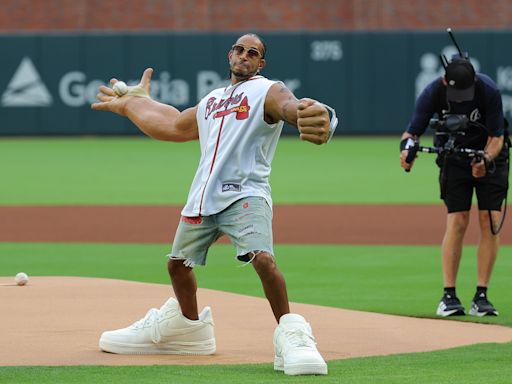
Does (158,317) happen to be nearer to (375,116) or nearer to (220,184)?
(220,184)

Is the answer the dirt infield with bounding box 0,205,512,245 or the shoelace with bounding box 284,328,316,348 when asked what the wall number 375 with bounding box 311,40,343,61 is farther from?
the shoelace with bounding box 284,328,316,348

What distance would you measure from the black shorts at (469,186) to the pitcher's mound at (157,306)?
1088mm

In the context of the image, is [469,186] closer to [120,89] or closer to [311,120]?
[120,89]

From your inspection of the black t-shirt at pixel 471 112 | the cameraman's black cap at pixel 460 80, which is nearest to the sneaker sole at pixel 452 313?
the black t-shirt at pixel 471 112

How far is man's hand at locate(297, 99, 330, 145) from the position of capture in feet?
21.9

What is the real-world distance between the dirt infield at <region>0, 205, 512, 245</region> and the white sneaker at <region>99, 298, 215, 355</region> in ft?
21.7

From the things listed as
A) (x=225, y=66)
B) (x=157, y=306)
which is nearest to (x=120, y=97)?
(x=157, y=306)

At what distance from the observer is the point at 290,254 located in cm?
1338

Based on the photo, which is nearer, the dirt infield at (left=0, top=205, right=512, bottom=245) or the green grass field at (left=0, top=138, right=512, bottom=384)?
the green grass field at (left=0, top=138, right=512, bottom=384)

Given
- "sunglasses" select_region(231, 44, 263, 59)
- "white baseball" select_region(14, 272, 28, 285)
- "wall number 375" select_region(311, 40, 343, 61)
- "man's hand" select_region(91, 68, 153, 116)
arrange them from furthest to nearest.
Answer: "wall number 375" select_region(311, 40, 343, 61) < "white baseball" select_region(14, 272, 28, 285) < "man's hand" select_region(91, 68, 153, 116) < "sunglasses" select_region(231, 44, 263, 59)

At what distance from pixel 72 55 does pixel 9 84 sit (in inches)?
67.1

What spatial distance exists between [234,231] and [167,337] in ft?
2.95

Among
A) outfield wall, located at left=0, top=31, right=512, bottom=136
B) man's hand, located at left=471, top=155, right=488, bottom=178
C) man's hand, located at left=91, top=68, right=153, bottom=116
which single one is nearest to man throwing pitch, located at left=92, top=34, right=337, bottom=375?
man's hand, located at left=91, top=68, right=153, bottom=116

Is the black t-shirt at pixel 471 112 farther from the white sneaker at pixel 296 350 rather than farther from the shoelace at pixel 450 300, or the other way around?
the white sneaker at pixel 296 350
